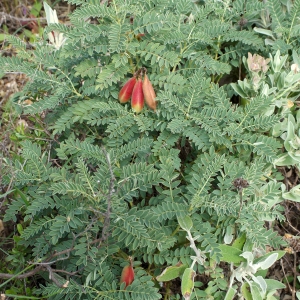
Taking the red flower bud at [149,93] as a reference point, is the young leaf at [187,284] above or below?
below

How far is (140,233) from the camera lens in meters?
1.55

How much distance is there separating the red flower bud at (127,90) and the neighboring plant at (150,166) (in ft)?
0.04

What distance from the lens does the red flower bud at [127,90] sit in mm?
1856

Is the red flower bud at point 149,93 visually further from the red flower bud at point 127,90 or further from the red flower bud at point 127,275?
the red flower bud at point 127,275

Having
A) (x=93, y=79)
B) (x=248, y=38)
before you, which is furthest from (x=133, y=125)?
(x=248, y=38)

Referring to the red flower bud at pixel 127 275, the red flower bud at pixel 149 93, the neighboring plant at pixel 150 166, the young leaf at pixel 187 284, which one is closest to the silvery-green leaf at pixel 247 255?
the neighboring plant at pixel 150 166

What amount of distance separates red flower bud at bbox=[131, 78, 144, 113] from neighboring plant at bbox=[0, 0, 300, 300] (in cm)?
2

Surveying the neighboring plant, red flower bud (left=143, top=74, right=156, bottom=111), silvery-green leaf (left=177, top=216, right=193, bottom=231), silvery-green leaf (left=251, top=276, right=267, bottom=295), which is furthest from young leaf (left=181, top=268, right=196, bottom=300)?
red flower bud (left=143, top=74, right=156, bottom=111)

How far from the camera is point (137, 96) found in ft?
6.01

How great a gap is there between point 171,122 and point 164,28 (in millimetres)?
407

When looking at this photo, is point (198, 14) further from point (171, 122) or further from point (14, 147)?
point (14, 147)

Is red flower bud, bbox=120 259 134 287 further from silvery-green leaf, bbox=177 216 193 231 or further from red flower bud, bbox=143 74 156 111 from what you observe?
red flower bud, bbox=143 74 156 111

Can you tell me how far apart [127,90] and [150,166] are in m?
0.37

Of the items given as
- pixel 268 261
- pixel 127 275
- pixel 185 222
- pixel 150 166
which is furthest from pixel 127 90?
pixel 268 261
